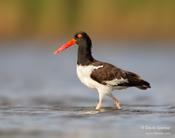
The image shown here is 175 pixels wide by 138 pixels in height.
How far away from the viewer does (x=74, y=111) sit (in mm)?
15695

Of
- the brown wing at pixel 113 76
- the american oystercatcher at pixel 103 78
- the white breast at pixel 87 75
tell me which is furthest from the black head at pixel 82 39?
the white breast at pixel 87 75

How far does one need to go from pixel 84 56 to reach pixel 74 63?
11.6m

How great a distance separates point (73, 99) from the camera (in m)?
18.1

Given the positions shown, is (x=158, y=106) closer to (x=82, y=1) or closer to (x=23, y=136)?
(x=23, y=136)

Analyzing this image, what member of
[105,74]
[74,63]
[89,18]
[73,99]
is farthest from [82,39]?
[89,18]

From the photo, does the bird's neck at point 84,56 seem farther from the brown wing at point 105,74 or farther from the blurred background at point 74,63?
the blurred background at point 74,63

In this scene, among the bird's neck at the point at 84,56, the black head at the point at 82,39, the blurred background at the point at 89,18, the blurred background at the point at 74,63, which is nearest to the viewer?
the blurred background at the point at 74,63

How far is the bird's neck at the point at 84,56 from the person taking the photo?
52.4 feet

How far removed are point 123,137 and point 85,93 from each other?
7.05 m

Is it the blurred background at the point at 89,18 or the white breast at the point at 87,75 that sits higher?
the blurred background at the point at 89,18

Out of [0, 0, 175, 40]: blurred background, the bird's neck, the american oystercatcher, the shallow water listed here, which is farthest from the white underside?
[0, 0, 175, 40]: blurred background

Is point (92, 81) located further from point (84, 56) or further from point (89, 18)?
point (89, 18)

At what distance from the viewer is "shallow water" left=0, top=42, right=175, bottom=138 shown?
43.8ft

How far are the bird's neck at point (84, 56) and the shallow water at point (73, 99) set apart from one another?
967mm
